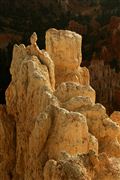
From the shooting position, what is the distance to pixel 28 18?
35.9 meters

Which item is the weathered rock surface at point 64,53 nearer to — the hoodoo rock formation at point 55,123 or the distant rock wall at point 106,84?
the hoodoo rock formation at point 55,123

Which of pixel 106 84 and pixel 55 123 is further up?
pixel 55 123

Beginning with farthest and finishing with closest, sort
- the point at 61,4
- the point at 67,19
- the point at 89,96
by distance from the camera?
1. the point at 61,4
2. the point at 67,19
3. the point at 89,96

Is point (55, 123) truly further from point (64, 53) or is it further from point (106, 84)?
point (106, 84)

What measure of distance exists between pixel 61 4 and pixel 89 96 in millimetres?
28667

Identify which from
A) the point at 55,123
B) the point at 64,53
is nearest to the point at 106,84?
the point at 64,53

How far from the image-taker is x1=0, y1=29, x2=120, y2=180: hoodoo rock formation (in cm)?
722

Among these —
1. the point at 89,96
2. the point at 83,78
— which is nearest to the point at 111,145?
the point at 89,96

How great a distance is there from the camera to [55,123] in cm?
856

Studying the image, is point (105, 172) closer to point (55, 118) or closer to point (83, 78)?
point (55, 118)

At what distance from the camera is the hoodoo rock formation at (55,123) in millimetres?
7223

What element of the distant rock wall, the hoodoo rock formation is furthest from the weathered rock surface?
the distant rock wall

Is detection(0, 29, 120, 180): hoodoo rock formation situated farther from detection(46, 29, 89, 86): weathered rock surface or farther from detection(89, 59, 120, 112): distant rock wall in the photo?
detection(89, 59, 120, 112): distant rock wall

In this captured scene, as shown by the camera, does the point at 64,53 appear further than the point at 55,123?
Yes
